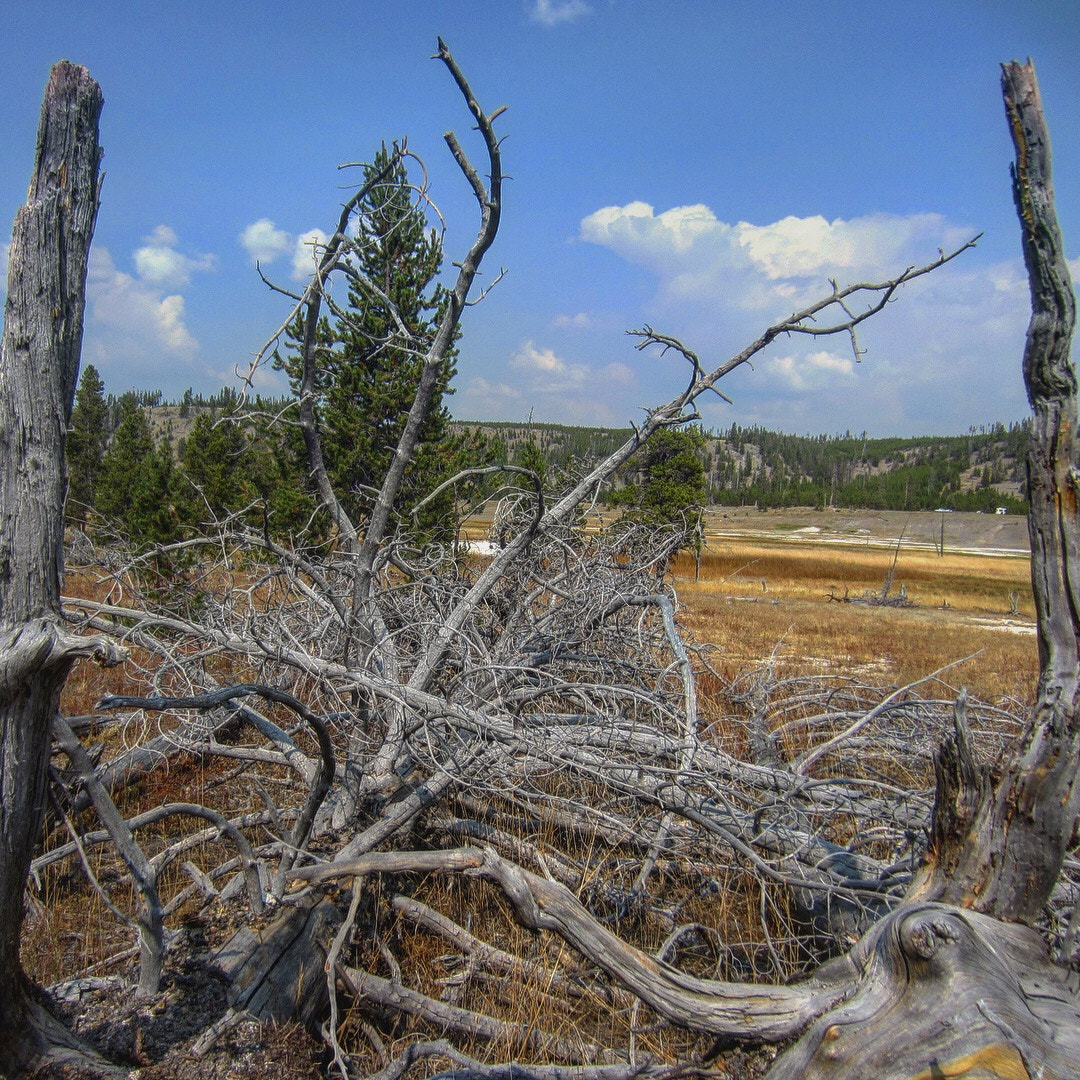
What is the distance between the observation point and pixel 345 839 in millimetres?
3467

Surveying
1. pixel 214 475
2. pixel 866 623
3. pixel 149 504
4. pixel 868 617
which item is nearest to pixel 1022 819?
pixel 149 504

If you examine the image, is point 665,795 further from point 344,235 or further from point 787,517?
point 787,517

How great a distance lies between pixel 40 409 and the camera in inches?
72.0

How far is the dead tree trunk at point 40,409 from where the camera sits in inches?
70.9

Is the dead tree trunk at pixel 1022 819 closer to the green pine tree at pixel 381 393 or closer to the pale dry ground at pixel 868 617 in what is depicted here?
the pale dry ground at pixel 868 617

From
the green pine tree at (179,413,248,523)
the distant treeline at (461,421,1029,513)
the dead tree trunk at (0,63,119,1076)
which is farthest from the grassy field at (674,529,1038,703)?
the distant treeline at (461,421,1029,513)

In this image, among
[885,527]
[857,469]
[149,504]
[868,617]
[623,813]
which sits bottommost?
[868,617]

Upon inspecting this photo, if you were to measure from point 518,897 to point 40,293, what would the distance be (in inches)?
95.9

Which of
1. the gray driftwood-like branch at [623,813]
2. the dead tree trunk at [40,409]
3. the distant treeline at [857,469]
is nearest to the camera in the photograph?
the dead tree trunk at [40,409]

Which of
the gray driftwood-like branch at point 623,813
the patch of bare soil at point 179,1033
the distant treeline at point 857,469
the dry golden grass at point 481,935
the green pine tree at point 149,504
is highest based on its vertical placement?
the distant treeline at point 857,469

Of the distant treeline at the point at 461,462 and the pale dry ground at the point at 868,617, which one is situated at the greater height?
the distant treeline at the point at 461,462

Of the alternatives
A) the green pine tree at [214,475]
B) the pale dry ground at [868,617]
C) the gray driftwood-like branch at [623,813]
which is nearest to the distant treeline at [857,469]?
the pale dry ground at [868,617]

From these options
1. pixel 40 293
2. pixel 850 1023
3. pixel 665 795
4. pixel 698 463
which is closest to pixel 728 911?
pixel 665 795

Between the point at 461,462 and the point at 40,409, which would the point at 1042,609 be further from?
the point at 461,462
